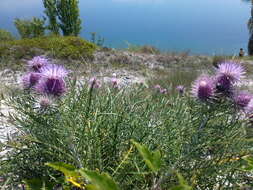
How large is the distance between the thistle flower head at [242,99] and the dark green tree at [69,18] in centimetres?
1426

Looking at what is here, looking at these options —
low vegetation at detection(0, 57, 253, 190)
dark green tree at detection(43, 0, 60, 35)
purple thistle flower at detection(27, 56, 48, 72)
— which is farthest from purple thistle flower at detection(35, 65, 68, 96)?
dark green tree at detection(43, 0, 60, 35)

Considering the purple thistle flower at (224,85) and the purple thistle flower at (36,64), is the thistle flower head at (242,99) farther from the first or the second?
the purple thistle flower at (36,64)

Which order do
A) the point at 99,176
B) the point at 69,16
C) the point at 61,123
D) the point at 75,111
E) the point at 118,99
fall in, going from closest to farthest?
1. the point at 99,176
2. the point at 61,123
3. the point at 75,111
4. the point at 118,99
5. the point at 69,16

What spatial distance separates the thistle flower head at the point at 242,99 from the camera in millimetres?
913

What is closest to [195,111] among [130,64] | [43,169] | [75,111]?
[75,111]

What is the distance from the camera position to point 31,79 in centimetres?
104

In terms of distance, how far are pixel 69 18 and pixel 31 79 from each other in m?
14.4

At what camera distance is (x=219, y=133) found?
949 mm

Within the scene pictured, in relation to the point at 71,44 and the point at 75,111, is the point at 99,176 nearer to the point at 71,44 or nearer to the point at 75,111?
the point at 75,111

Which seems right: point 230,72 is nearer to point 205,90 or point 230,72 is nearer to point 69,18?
point 205,90

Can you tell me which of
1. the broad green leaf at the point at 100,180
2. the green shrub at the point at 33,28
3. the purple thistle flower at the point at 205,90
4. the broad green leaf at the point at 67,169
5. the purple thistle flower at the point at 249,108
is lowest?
the broad green leaf at the point at 67,169

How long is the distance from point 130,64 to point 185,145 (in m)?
7.67

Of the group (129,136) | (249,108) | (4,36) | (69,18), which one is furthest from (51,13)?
(249,108)

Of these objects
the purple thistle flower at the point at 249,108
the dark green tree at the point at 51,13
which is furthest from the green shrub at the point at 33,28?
the purple thistle flower at the point at 249,108
